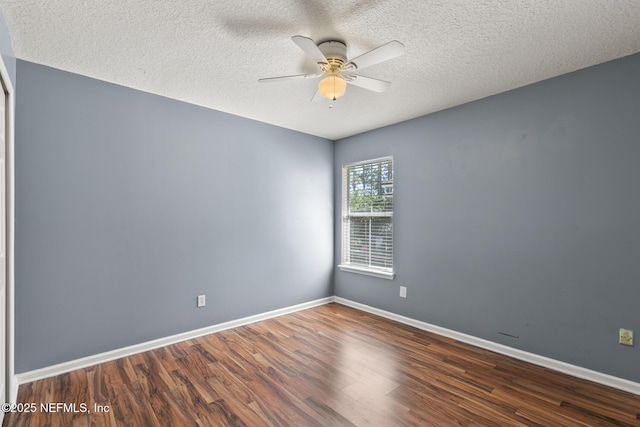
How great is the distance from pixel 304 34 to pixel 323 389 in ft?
8.26

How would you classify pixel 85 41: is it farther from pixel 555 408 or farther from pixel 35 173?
pixel 555 408

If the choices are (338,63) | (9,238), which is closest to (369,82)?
(338,63)

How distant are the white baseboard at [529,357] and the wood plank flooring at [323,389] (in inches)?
2.9

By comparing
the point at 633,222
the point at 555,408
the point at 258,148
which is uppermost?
the point at 258,148

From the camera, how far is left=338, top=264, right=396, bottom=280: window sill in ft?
12.6

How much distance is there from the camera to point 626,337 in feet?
7.45

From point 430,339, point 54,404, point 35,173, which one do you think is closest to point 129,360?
point 54,404

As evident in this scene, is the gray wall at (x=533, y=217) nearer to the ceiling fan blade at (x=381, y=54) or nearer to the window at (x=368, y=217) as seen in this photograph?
the window at (x=368, y=217)

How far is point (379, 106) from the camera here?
3287mm

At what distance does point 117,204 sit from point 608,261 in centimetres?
413

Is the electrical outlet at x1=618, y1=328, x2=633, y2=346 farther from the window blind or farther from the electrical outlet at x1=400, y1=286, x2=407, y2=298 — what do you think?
the window blind

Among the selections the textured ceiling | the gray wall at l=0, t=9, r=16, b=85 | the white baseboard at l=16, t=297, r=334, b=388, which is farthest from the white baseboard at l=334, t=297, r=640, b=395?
the gray wall at l=0, t=9, r=16, b=85

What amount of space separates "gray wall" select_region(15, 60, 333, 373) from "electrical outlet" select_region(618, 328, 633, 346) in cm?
319

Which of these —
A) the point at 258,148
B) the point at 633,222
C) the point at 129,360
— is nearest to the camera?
the point at 633,222
